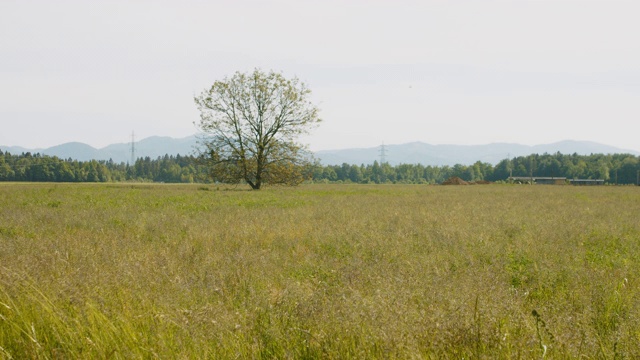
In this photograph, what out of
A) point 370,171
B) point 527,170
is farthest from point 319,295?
point 370,171

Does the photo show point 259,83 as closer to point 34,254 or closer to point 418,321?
point 34,254

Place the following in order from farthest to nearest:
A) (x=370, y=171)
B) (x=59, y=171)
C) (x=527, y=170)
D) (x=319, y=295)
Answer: (x=370, y=171)
(x=527, y=170)
(x=59, y=171)
(x=319, y=295)

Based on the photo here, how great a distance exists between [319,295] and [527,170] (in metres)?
174

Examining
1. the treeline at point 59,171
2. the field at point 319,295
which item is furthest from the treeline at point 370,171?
the field at point 319,295

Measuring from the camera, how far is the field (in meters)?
3.15

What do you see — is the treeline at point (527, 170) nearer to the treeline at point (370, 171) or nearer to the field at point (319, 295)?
the treeline at point (370, 171)

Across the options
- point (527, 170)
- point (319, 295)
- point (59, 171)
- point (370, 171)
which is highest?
point (370, 171)

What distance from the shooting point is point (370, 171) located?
177 m

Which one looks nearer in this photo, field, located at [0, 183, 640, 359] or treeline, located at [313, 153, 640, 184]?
field, located at [0, 183, 640, 359]

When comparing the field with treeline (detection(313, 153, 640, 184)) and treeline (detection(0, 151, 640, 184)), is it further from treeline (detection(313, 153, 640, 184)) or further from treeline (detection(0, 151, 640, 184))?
treeline (detection(0, 151, 640, 184))

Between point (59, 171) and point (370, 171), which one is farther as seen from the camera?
point (370, 171)

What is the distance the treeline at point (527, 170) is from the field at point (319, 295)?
120925mm

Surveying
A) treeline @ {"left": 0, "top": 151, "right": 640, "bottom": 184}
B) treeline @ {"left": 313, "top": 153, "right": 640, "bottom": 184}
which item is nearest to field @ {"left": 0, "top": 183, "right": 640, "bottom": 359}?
treeline @ {"left": 313, "top": 153, "right": 640, "bottom": 184}

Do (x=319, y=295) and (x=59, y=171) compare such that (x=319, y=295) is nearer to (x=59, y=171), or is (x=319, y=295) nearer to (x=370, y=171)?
(x=59, y=171)
